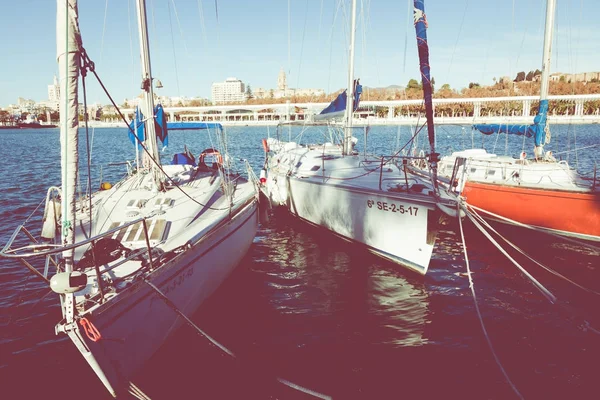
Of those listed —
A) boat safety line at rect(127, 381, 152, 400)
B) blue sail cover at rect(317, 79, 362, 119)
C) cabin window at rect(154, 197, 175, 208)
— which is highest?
blue sail cover at rect(317, 79, 362, 119)

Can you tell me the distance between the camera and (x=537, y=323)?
27.3 feet

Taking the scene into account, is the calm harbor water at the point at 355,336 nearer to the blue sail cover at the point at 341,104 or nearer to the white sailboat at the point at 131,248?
the white sailboat at the point at 131,248

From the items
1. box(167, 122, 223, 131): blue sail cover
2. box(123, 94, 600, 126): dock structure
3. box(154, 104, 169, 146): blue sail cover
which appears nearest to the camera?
box(154, 104, 169, 146): blue sail cover

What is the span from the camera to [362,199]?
11.7 meters

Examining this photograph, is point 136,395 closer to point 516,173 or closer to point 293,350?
point 293,350

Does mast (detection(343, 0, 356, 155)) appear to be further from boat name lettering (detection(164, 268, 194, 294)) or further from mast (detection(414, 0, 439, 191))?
boat name lettering (detection(164, 268, 194, 294))

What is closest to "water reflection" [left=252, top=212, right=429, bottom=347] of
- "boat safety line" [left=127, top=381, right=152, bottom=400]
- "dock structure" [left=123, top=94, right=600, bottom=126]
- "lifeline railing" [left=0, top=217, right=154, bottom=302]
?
A: "boat safety line" [left=127, top=381, right=152, bottom=400]

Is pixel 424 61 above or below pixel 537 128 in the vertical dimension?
above

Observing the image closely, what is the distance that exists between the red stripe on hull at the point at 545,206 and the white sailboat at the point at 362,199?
9.05 ft

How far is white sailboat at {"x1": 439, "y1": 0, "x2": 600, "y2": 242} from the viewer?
41.4 feet

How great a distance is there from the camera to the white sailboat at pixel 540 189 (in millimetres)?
12609

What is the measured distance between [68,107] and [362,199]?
27.0ft

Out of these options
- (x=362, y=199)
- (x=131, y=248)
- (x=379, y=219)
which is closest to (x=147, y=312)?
(x=131, y=248)

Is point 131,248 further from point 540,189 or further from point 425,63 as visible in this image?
point 540,189
